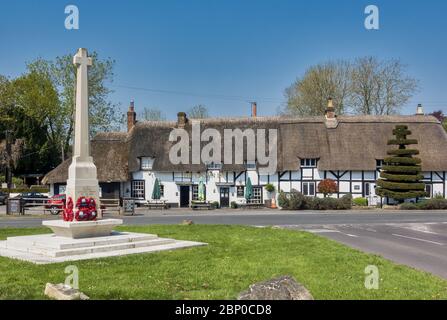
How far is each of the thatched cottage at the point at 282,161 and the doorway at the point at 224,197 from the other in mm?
94

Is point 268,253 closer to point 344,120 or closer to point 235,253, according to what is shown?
point 235,253

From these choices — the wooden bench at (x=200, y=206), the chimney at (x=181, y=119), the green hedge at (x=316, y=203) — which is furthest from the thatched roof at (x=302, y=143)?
the wooden bench at (x=200, y=206)

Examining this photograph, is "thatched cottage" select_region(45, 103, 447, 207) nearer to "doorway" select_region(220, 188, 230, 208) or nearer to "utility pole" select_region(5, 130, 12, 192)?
"doorway" select_region(220, 188, 230, 208)

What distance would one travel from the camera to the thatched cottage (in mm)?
43938

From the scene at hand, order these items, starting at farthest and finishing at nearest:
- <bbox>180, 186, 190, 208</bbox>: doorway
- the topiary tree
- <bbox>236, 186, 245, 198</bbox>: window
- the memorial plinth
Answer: <bbox>180, 186, 190, 208</bbox>: doorway → <bbox>236, 186, 245, 198</bbox>: window → the topiary tree → the memorial plinth

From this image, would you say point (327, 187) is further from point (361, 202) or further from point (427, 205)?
point (427, 205)

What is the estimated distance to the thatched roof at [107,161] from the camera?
146 ft

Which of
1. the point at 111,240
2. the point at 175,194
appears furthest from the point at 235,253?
the point at 175,194

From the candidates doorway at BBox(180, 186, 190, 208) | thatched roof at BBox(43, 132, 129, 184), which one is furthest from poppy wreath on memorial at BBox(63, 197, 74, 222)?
doorway at BBox(180, 186, 190, 208)

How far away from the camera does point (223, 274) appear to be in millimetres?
10906

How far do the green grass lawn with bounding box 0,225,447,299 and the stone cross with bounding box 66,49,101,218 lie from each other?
3.97 m

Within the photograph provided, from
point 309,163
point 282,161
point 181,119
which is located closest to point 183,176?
point 181,119

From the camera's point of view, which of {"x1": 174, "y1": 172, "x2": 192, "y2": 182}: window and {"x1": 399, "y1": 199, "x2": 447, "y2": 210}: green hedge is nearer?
{"x1": 399, "y1": 199, "x2": 447, "y2": 210}: green hedge
